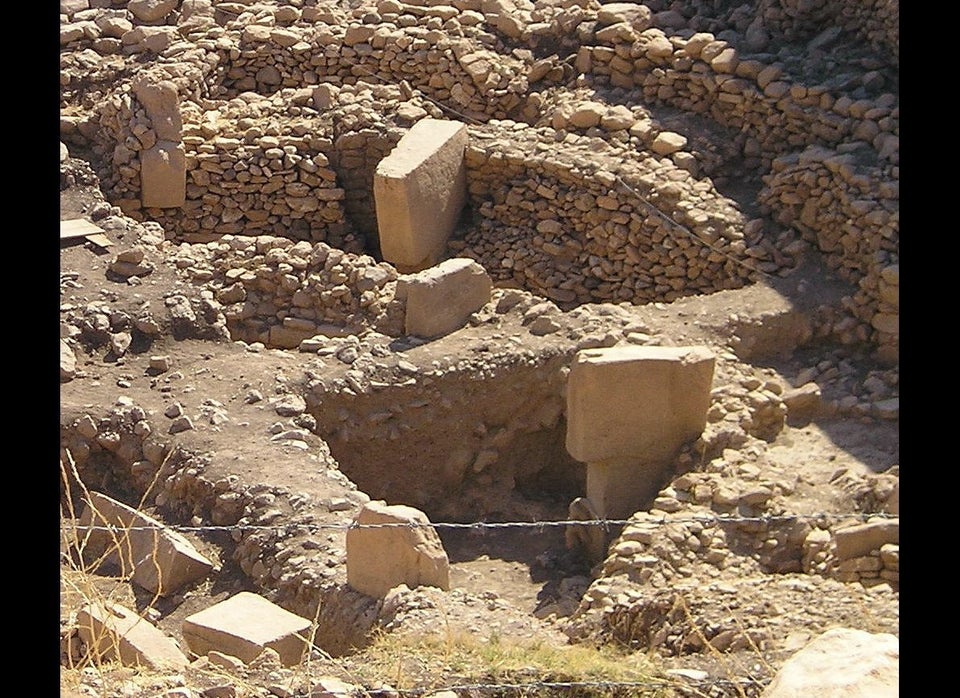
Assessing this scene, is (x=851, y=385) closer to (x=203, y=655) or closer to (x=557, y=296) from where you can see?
(x=557, y=296)

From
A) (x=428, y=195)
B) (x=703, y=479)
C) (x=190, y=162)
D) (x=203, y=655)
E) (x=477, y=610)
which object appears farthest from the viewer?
(x=190, y=162)

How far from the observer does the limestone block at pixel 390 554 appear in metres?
6.70

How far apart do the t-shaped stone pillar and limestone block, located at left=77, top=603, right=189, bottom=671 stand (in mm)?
2745

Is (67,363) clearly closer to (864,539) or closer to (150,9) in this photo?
(864,539)

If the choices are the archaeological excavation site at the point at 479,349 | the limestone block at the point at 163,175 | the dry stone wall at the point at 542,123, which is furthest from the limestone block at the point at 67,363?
the limestone block at the point at 163,175

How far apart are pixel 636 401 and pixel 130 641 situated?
317cm

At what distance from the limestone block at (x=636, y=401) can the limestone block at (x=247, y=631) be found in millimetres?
2181

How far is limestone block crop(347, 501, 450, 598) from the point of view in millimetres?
6695

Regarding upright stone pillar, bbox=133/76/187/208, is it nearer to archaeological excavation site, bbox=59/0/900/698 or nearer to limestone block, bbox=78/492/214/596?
archaeological excavation site, bbox=59/0/900/698

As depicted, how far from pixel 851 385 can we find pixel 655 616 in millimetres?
3133

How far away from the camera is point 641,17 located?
12203mm

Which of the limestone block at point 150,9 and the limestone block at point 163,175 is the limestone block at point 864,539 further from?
the limestone block at point 150,9

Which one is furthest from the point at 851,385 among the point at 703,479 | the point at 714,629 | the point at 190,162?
the point at 190,162

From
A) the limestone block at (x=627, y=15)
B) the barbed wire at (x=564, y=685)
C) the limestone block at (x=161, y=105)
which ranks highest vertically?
the limestone block at (x=627, y=15)
